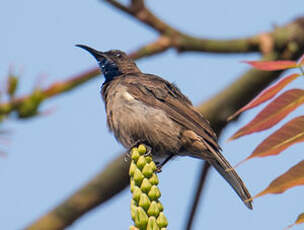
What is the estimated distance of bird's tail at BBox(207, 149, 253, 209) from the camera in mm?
4426

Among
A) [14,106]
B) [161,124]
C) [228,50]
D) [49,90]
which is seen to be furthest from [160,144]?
[14,106]

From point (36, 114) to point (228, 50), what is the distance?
188 centimetres

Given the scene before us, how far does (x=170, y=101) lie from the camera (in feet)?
16.9

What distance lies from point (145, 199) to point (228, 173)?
2.68 metres

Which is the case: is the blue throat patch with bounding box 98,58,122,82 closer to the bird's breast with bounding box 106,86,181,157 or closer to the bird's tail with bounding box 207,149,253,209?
the bird's breast with bounding box 106,86,181,157

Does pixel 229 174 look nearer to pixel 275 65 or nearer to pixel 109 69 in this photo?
pixel 109 69

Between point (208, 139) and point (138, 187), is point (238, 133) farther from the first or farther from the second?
point (208, 139)

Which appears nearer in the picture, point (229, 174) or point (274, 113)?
point (274, 113)

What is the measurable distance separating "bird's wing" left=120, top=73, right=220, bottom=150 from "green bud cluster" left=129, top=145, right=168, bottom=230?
2621 millimetres

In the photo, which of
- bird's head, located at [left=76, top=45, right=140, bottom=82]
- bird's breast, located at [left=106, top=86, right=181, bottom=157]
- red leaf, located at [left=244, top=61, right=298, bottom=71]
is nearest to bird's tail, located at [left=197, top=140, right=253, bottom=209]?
bird's breast, located at [left=106, top=86, right=181, bottom=157]

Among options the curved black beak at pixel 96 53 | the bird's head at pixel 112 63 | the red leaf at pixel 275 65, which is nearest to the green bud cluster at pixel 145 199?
the red leaf at pixel 275 65

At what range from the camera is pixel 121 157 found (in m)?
5.14

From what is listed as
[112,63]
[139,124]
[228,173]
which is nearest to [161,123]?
[139,124]

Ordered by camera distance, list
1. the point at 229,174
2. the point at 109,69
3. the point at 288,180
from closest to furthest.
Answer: the point at 288,180, the point at 229,174, the point at 109,69
